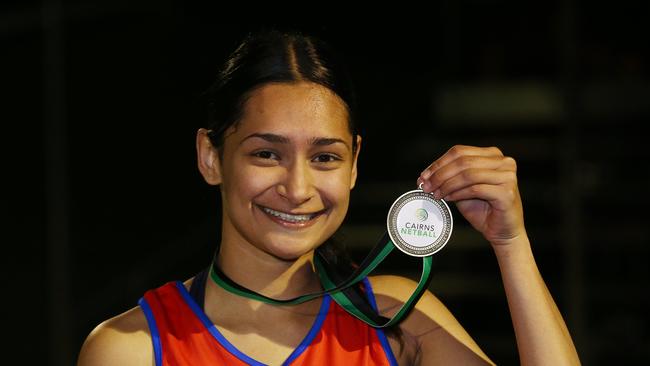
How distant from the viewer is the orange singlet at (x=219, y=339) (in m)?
1.59

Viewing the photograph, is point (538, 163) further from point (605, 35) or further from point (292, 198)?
point (292, 198)

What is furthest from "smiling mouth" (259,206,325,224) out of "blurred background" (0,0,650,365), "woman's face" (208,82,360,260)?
A: "blurred background" (0,0,650,365)

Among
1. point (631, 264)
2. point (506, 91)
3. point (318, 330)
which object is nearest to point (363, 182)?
point (506, 91)

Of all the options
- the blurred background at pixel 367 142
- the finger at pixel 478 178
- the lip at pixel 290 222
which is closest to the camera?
the finger at pixel 478 178

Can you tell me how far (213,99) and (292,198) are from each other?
25cm

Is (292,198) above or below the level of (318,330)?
above

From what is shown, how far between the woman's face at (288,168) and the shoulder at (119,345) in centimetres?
23

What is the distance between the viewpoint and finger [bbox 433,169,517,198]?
145 cm

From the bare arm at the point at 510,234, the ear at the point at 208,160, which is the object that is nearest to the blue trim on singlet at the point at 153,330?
the ear at the point at 208,160

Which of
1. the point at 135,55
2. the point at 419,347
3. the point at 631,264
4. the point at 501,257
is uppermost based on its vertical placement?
the point at 135,55

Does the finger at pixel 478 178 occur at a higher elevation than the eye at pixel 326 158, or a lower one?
lower

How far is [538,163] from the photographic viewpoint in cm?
461

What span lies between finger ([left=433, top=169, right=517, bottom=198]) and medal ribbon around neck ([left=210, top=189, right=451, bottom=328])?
84 mm

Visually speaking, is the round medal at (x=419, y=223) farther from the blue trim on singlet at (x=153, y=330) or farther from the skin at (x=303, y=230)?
the blue trim on singlet at (x=153, y=330)
